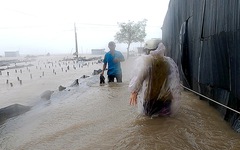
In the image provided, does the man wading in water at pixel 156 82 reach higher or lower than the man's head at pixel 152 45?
lower

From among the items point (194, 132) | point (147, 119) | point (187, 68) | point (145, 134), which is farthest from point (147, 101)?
point (187, 68)

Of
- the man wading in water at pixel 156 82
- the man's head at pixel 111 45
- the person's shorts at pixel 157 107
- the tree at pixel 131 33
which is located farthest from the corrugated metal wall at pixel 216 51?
the tree at pixel 131 33

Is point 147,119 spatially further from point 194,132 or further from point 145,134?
point 194,132

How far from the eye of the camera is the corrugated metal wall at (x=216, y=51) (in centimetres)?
A: 335

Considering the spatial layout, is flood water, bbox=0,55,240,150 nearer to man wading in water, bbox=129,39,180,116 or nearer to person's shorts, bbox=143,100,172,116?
person's shorts, bbox=143,100,172,116

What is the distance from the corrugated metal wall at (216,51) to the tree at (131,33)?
49.3m

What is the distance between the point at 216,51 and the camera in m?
4.14

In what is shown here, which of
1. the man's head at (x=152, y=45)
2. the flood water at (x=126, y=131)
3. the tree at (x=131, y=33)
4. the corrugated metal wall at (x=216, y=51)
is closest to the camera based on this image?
the flood water at (x=126, y=131)

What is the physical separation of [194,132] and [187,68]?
347 cm

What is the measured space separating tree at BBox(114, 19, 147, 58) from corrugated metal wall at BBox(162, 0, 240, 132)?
162ft

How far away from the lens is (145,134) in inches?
133

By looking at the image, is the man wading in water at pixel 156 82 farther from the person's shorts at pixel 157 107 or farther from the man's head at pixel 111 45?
the man's head at pixel 111 45

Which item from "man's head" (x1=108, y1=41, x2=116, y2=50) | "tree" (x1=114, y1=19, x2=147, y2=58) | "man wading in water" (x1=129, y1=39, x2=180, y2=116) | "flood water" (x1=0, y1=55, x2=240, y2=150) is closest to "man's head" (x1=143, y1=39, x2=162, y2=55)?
"man wading in water" (x1=129, y1=39, x2=180, y2=116)

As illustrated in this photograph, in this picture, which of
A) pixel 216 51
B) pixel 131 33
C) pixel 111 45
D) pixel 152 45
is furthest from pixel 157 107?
pixel 131 33
